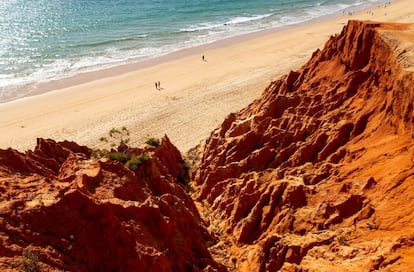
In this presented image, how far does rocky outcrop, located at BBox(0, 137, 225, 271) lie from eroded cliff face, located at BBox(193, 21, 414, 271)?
9.16ft

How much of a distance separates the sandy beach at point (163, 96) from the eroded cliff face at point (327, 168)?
9219 mm

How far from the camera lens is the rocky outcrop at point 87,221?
422 inches

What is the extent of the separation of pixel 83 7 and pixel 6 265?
280 ft

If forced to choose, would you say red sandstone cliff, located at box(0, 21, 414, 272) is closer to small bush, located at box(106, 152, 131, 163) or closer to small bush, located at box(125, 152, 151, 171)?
small bush, located at box(125, 152, 151, 171)

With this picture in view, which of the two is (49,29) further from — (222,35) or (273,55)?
(273,55)

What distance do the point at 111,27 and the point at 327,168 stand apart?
60.7 m

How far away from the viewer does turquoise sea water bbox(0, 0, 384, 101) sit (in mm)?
54906

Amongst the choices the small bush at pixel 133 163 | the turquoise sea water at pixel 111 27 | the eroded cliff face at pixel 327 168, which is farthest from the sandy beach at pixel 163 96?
the small bush at pixel 133 163

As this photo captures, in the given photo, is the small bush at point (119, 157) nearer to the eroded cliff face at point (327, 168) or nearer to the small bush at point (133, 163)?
the small bush at point (133, 163)

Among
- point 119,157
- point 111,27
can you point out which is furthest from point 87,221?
point 111,27

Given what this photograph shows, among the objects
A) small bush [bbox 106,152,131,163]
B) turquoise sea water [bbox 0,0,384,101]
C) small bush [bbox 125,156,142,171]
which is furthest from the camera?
turquoise sea water [bbox 0,0,384,101]

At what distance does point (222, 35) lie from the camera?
66.6 metres

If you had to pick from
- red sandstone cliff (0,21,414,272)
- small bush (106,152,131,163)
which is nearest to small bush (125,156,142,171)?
red sandstone cliff (0,21,414,272)

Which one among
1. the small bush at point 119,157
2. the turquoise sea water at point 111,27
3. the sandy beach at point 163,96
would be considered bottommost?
the sandy beach at point 163,96
